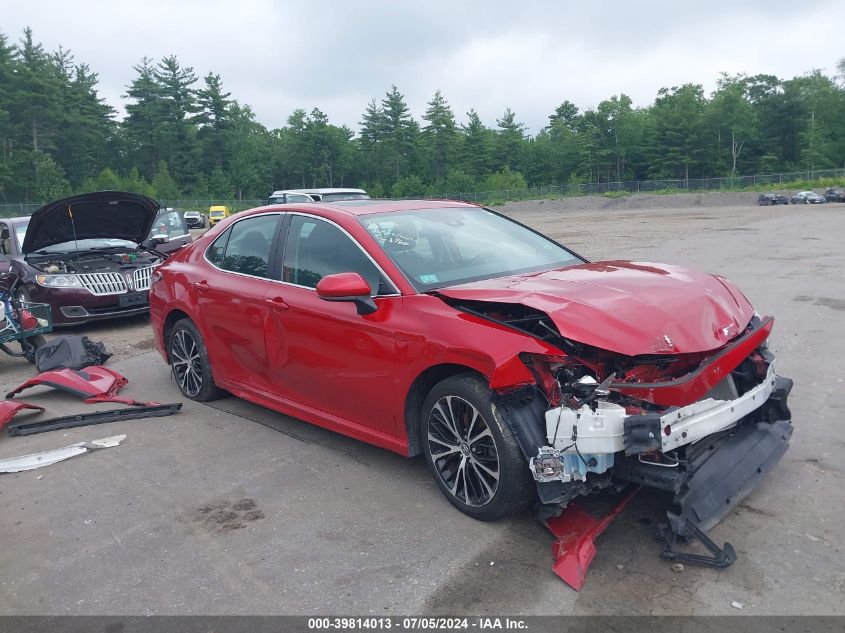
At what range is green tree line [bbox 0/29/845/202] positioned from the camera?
7694 centimetres

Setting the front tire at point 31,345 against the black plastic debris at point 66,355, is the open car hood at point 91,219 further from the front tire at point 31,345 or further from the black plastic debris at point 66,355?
the black plastic debris at point 66,355

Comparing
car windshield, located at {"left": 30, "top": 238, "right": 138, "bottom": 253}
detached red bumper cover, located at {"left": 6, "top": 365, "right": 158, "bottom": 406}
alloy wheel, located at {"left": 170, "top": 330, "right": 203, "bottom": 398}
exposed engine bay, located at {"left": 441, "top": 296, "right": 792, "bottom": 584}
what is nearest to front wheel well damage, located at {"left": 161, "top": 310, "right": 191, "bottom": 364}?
alloy wheel, located at {"left": 170, "top": 330, "right": 203, "bottom": 398}

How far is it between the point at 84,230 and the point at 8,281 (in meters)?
1.21

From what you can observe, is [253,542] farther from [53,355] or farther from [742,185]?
[742,185]

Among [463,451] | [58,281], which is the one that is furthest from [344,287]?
[58,281]

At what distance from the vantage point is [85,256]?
10.1 metres

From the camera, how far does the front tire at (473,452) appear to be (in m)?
3.47

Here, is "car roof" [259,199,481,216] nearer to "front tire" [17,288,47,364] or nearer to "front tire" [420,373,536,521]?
"front tire" [420,373,536,521]

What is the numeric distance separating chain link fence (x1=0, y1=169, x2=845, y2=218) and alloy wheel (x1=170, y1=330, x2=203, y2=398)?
5404 centimetres

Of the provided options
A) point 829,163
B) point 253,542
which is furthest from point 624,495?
point 829,163

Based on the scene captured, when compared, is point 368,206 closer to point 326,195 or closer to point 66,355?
point 66,355

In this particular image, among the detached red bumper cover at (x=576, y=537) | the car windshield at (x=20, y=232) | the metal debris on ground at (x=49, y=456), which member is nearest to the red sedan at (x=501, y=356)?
the detached red bumper cover at (x=576, y=537)

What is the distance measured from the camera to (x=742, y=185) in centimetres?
6656

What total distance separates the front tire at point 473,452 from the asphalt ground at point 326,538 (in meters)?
0.15
